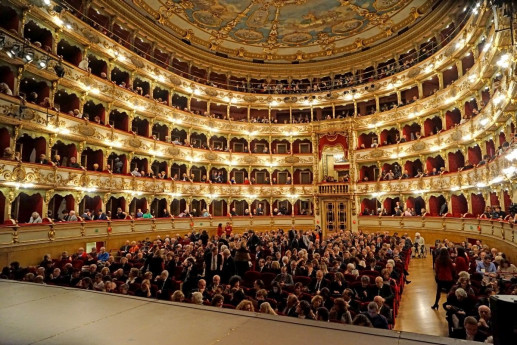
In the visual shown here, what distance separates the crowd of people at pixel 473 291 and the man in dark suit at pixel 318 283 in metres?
2.49

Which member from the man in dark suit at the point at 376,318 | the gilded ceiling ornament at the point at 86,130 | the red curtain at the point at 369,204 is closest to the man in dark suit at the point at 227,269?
the man in dark suit at the point at 376,318

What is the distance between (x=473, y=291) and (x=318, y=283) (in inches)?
124

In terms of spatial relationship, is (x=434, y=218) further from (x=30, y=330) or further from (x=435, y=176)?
Result: (x=30, y=330)

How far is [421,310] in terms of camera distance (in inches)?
318

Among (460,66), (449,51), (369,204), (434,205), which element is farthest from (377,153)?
(449,51)

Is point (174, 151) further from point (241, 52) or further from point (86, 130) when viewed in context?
point (241, 52)

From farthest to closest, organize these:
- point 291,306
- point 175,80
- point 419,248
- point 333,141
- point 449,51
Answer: point 333,141 < point 175,80 < point 449,51 < point 419,248 < point 291,306

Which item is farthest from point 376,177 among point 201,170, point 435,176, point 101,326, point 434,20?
point 101,326

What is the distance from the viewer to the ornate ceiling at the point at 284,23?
21734mm

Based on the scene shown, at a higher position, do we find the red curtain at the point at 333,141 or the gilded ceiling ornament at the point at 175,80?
the gilded ceiling ornament at the point at 175,80

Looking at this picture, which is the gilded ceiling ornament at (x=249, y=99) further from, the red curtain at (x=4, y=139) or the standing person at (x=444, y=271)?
the standing person at (x=444, y=271)

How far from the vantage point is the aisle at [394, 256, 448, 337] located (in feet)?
22.5

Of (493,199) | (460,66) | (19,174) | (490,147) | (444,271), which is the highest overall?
(460,66)

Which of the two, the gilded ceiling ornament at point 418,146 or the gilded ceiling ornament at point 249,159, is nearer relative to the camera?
the gilded ceiling ornament at point 418,146
